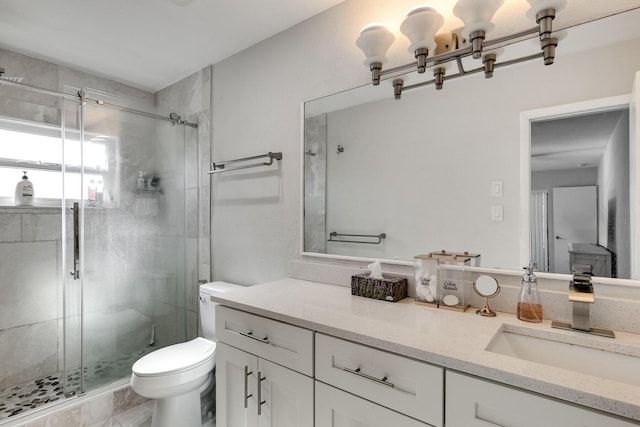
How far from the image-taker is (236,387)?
135 cm

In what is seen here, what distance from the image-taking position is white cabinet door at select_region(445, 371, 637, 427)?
0.67 metres

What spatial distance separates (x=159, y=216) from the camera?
95.0 inches

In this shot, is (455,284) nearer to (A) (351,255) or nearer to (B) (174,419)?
(A) (351,255)

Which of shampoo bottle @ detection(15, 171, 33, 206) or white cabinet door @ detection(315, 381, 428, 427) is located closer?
white cabinet door @ detection(315, 381, 428, 427)

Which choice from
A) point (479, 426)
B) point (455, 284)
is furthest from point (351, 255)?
point (479, 426)

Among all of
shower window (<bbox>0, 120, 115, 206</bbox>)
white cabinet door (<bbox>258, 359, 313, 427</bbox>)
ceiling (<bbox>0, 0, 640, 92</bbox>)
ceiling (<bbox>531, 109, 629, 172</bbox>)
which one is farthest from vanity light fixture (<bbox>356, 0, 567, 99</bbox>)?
shower window (<bbox>0, 120, 115, 206</bbox>)

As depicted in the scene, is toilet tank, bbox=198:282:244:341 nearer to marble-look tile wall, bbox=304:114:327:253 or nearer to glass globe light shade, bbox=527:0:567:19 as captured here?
marble-look tile wall, bbox=304:114:327:253

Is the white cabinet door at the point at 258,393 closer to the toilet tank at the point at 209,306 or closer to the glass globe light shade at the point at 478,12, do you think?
the toilet tank at the point at 209,306

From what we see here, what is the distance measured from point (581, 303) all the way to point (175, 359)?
1869mm

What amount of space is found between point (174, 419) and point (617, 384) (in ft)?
6.23

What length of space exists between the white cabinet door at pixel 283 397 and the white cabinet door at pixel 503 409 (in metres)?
0.48

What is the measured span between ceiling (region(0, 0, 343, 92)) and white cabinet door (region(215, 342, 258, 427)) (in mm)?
1795

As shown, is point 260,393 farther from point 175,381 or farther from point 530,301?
point 530,301

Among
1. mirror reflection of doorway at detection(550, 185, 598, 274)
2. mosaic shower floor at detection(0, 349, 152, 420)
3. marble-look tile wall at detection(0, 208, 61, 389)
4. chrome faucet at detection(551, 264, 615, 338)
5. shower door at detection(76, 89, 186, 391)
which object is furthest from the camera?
marble-look tile wall at detection(0, 208, 61, 389)
